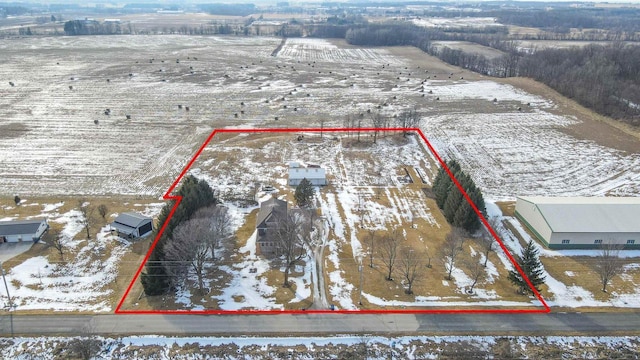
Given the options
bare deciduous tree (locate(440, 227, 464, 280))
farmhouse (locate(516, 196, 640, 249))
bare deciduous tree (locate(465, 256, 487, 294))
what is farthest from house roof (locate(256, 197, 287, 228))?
farmhouse (locate(516, 196, 640, 249))

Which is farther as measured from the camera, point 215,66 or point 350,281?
point 215,66

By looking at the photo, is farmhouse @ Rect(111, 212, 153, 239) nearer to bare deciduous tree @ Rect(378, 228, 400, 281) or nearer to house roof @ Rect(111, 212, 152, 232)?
house roof @ Rect(111, 212, 152, 232)

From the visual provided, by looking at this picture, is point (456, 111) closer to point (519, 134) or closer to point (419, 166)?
point (519, 134)

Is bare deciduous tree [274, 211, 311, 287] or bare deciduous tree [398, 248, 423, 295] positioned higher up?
bare deciduous tree [274, 211, 311, 287]

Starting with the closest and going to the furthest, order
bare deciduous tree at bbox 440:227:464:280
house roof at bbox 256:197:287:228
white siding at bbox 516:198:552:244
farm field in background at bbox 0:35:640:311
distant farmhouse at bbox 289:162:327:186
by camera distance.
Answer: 1. bare deciduous tree at bbox 440:227:464:280
2. house roof at bbox 256:197:287:228
3. white siding at bbox 516:198:552:244
4. farm field in background at bbox 0:35:640:311
5. distant farmhouse at bbox 289:162:327:186

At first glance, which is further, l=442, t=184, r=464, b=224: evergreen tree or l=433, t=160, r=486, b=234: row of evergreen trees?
l=442, t=184, r=464, b=224: evergreen tree

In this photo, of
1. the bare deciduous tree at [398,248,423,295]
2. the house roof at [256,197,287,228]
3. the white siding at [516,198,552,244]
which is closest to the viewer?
the bare deciduous tree at [398,248,423,295]

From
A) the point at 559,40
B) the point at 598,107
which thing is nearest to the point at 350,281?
the point at 598,107

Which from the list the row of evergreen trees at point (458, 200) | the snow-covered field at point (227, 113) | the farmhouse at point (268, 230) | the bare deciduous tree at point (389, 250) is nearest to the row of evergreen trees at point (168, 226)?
the farmhouse at point (268, 230)
